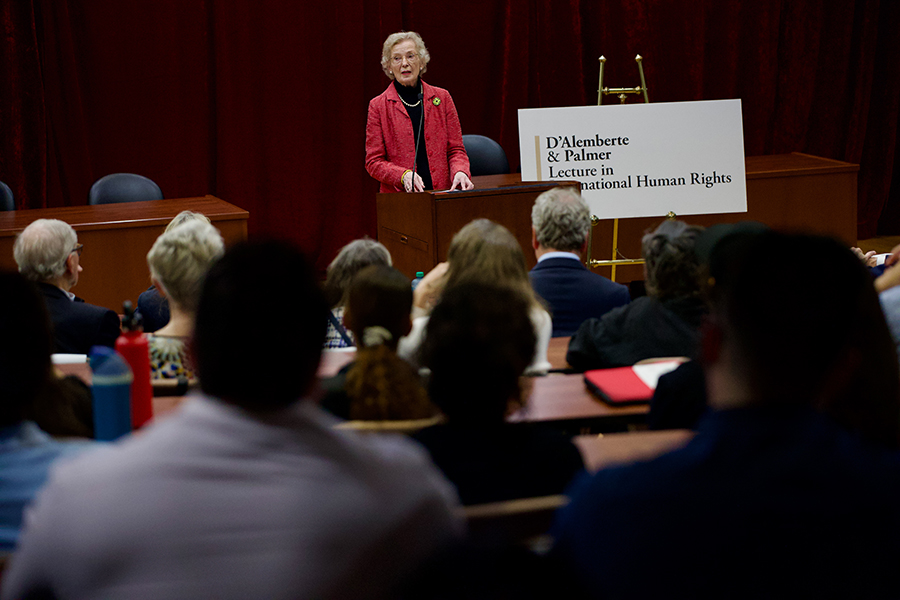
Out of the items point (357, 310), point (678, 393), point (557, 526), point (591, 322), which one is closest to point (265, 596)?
point (557, 526)

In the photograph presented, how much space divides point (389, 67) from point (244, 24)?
7.37ft

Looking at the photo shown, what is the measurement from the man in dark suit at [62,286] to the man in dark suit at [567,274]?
4.58 ft

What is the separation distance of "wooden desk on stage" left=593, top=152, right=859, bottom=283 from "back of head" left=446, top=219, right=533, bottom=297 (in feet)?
8.87

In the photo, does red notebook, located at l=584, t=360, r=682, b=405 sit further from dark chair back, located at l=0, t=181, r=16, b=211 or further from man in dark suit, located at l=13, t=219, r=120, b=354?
dark chair back, located at l=0, t=181, r=16, b=211

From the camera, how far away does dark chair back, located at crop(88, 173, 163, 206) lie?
5.18 meters

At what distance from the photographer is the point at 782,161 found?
18.9ft

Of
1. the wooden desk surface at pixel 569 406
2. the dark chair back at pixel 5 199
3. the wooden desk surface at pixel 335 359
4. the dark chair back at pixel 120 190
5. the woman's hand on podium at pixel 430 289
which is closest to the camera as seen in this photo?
the wooden desk surface at pixel 569 406

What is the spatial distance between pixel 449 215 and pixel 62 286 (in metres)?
1.51

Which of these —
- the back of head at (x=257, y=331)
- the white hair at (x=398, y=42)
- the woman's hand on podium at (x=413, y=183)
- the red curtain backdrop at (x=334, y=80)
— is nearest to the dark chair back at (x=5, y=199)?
the red curtain backdrop at (x=334, y=80)

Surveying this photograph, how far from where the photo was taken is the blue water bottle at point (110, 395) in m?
1.70

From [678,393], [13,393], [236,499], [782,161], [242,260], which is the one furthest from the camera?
[782,161]

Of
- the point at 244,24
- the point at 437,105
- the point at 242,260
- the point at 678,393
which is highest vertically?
the point at 244,24

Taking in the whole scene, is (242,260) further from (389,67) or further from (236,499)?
(389,67)

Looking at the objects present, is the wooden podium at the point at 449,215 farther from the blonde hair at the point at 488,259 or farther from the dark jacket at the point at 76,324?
the dark jacket at the point at 76,324
